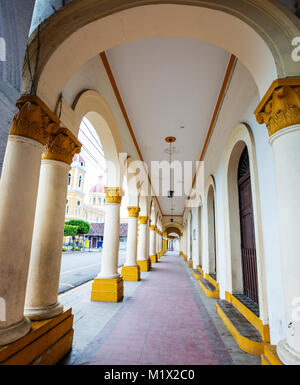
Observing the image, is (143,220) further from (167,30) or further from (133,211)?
(167,30)

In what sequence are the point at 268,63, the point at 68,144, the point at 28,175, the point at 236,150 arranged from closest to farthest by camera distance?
the point at 28,175
the point at 268,63
the point at 68,144
the point at 236,150

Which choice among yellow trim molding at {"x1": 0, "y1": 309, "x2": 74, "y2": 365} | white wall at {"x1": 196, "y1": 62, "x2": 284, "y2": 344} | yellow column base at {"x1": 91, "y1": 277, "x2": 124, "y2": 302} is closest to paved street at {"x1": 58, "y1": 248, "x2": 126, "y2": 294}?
yellow column base at {"x1": 91, "y1": 277, "x2": 124, "y2": 302}

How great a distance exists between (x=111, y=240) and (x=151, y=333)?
8.69 ft

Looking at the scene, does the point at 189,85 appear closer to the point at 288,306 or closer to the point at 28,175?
the point at 28,175

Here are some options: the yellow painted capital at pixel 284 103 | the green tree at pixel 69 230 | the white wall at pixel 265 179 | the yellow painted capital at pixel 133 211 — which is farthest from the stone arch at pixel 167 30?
the green tree at pixel 69 230

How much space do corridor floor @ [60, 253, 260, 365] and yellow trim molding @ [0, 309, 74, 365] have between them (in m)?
0.20

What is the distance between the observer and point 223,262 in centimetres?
525

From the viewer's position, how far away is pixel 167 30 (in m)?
2.86

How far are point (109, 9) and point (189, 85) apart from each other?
99.0 inches

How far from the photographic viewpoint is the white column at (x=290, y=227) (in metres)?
1.89

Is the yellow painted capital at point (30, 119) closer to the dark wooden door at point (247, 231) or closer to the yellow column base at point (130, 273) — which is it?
the dark wooden door at point (247, 231)
